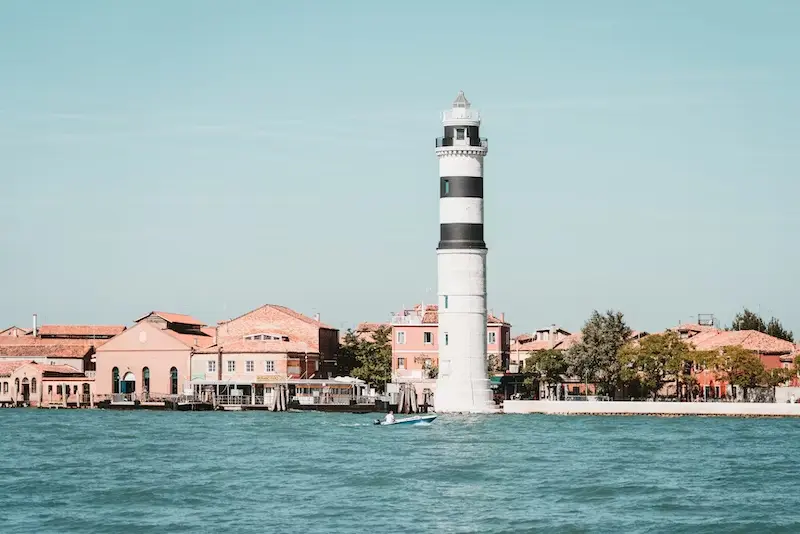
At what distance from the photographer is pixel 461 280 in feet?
222

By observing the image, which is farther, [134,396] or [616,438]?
[134,396]

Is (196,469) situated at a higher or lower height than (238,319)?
lower

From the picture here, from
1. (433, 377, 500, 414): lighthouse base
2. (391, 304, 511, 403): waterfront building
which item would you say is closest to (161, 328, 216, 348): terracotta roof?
(391, 304, 511, 403): waterfront building

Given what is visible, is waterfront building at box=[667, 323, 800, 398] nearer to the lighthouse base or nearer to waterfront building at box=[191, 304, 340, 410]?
the lighthouse base

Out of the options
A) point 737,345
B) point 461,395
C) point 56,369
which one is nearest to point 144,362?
point 56,369

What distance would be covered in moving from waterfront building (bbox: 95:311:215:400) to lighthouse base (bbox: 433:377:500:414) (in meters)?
21.7

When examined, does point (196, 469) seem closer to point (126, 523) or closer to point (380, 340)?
point (126, 523)

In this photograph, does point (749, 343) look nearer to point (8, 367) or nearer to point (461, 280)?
point (461, 280)

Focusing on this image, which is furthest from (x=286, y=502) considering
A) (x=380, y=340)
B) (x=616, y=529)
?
(x=380, y=340)

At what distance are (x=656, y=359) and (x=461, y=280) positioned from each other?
1484cm

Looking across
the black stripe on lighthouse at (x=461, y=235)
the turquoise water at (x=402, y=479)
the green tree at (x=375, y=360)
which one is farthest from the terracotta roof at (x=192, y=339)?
the turquoise water at (x=402, y=479)

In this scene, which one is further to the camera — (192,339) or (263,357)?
(192,339)

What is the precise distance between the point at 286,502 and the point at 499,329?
50.3m

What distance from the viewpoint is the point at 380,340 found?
88688 millimetres
